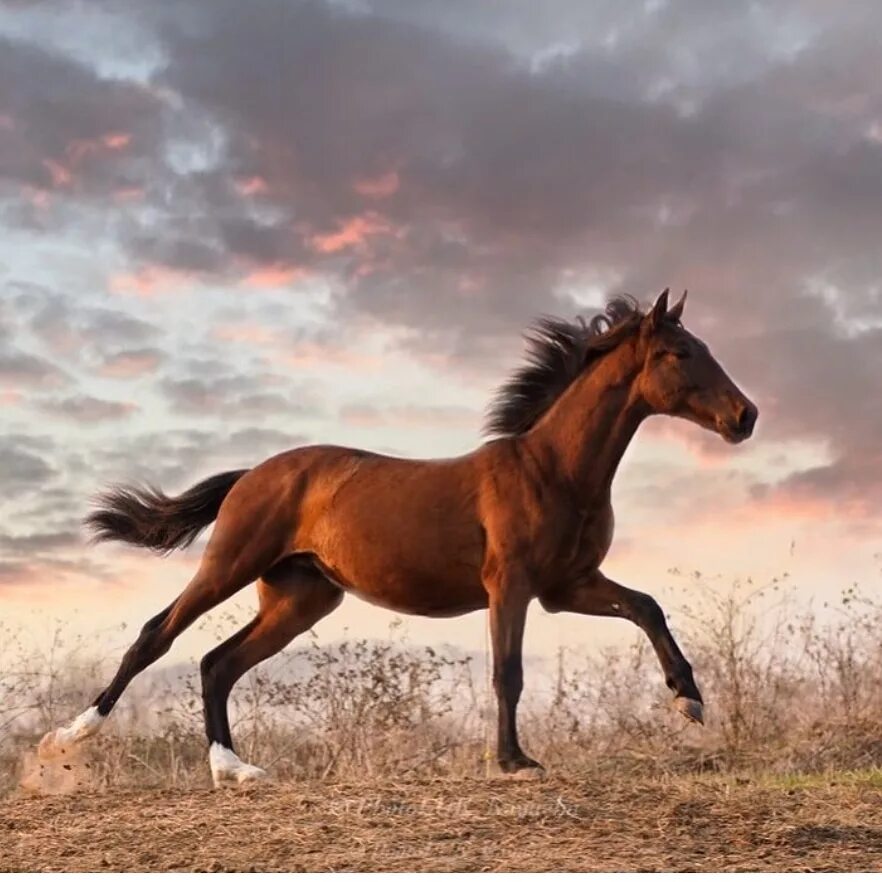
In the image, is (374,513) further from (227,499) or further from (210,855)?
(210,855)

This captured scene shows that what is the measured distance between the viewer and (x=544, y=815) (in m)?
6.11

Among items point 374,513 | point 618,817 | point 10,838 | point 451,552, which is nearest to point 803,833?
point 618,817

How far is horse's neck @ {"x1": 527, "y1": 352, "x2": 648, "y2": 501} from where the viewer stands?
7391 millimetres

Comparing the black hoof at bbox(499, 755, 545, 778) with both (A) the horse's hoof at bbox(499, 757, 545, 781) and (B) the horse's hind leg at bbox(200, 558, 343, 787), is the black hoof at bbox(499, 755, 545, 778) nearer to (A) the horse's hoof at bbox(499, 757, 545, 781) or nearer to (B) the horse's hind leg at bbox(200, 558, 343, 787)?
(A) the horse's hoof at bbox(499, 757, 545, 781)

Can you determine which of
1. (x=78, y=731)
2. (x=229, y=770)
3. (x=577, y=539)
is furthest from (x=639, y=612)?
(x=78, y=731)

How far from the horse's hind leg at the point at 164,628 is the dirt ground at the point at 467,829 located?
0.80m

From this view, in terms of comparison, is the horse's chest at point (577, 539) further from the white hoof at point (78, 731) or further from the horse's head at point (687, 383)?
the white hoof at point (78, 731)

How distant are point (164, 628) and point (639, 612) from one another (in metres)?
2.77

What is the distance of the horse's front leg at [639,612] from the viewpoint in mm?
7152

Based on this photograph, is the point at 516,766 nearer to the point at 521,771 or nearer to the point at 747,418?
the point at 521,771

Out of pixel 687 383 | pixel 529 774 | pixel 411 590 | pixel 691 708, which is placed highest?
pixel 687 383

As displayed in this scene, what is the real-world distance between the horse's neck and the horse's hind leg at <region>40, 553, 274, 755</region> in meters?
1.86

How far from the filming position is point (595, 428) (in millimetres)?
7480

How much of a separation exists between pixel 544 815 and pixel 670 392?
7.77 ft
